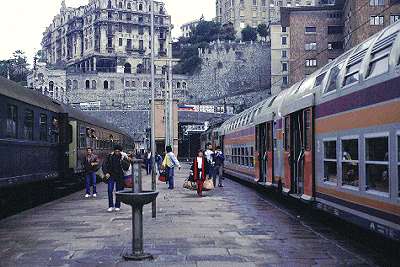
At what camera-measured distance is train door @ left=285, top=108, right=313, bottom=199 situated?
12.8 metres

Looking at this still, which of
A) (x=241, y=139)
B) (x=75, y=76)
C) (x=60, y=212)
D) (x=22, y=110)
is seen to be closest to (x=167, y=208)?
(x=60, y=212)

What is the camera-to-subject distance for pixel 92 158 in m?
19.7

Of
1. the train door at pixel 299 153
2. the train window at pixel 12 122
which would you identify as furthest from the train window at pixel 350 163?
the train window at pixel 12 122

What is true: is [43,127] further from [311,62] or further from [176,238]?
[311,62]

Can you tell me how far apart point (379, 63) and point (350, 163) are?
6.05 ft

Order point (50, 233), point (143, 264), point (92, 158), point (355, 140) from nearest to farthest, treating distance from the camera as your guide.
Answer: point (143, 264), point (355, 140), point (50, 233), point (92, 158)

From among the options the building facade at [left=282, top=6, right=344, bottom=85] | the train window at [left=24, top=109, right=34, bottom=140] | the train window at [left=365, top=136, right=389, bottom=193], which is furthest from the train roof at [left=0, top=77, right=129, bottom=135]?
the building facade at [left=282, top=6, right=344, bottom=85]

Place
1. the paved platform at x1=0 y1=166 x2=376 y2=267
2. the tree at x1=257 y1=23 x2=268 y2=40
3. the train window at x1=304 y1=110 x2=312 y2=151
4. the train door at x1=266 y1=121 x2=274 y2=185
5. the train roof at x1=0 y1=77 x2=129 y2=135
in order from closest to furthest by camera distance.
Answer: the paved platform at x1=0 y1=166 x2=376 y2=267 → the train window at x1=304 y1=110 x2=312 y2=151 → the train roof at x1=0 y1=77 x2=129 y2=135 → the train door at x1=266 y1=121 x2=274 y2=185 → the tree at x1=257 y1=23 x2=268 y2=40

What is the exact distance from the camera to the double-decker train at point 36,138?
13305mm

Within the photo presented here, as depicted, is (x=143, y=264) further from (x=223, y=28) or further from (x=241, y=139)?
(x=223, y=28)

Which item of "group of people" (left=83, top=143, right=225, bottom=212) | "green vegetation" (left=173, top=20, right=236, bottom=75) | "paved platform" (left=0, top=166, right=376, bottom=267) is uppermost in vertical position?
"green vegetation" (left=173, top=20, right=236, bottom=75)

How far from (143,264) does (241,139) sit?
63.0 ft

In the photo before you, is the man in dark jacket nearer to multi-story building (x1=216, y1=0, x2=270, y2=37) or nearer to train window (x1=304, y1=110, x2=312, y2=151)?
train window (x1=304, y1=110, x2=312, y2=151)

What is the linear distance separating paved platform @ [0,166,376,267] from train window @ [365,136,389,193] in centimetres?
105
